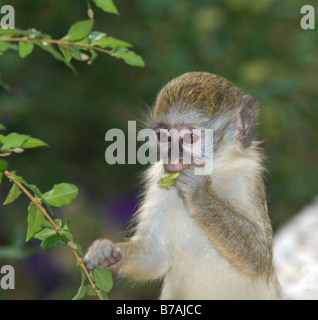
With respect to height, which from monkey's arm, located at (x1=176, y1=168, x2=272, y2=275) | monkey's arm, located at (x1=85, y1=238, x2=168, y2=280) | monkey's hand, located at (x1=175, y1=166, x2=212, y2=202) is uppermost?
monkey's hand, located at (x1=175, y1=166, x2=212, y2=202)

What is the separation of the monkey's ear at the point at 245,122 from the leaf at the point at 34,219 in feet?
5.07

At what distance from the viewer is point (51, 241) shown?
2.35 metres

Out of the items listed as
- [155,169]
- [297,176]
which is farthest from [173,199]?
[297,176]

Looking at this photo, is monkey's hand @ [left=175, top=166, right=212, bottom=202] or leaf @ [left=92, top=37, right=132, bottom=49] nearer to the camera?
leaf @ [left=92, top=37, right=132, bottom=49]

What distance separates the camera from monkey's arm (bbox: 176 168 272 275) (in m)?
3.16

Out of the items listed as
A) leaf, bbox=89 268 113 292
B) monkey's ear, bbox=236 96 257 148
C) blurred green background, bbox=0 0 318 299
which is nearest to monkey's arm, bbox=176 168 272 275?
monkey's ear, bbox=236 96 257 148

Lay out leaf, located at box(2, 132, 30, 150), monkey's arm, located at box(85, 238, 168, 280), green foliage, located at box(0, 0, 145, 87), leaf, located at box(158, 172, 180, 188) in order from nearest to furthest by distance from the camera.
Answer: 1. leaf, located at box(2, 132, 30, 150)
2. green foliage, located at box(0, 0, 145, 87)
3. leaf, located at box(158, 172, 180, 188)
4. monkey's arm, located at box(85, 238, 168, 280)

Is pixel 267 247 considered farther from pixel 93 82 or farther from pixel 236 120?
pixel 93 82

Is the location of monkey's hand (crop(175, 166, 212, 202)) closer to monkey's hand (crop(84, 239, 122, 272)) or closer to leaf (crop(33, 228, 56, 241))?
monkey's hand (crop(84, 239, 122, 272))

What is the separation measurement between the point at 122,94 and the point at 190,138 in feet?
10.7

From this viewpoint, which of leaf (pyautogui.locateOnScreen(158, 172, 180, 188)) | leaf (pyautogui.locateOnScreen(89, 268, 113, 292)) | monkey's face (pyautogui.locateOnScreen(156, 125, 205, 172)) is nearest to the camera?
leaf (pyautogui.locateOnScreen(89, 268, 113, 292))

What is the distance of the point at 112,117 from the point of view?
647 centimetres

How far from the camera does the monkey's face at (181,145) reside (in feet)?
10.4

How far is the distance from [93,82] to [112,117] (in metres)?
0.44
